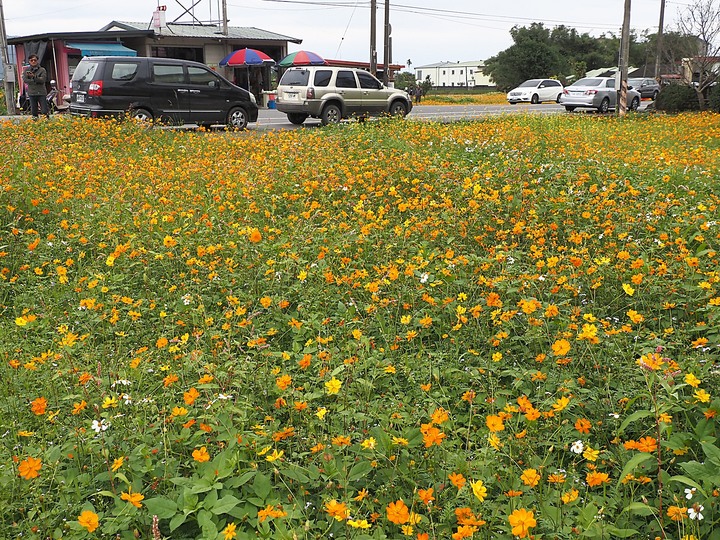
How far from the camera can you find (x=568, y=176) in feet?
21.8

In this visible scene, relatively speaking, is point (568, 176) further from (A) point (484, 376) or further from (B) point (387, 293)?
(A) point (484, 376)

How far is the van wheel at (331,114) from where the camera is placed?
726 inches

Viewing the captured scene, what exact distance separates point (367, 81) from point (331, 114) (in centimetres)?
175

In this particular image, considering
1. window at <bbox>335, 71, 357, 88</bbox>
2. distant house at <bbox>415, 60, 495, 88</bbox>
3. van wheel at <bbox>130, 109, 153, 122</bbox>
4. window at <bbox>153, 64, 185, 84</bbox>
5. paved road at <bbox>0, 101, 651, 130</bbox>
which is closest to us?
van wheel at <bbox>130, 109, 153, 122</bbox>

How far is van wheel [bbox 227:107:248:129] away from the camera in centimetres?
1619

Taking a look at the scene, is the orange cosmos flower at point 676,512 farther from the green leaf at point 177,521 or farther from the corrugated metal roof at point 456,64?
the corrugated metal roof at point 456,64

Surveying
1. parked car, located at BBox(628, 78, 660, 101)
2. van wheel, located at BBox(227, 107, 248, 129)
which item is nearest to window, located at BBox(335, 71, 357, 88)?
van wheel, located at BBox(227, 107, 248, 129)

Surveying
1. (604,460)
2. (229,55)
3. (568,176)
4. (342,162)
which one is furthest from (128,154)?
(229,55)

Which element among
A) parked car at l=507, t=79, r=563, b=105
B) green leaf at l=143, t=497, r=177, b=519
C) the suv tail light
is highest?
parked car at l=507, t=79, r=563, b=105

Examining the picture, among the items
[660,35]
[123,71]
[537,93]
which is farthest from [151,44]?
[660,35]

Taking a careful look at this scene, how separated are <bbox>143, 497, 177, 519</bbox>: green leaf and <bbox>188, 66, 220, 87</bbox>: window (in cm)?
1457

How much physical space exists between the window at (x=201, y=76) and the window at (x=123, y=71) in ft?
4.43

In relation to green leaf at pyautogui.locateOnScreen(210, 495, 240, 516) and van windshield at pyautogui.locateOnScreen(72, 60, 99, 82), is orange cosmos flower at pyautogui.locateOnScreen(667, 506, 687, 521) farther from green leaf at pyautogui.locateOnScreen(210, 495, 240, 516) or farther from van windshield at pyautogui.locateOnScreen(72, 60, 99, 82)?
van windshield at pyautogui.locateOnScreen(72, 60, 99, 82)

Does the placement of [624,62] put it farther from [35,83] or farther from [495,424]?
[495,424]
